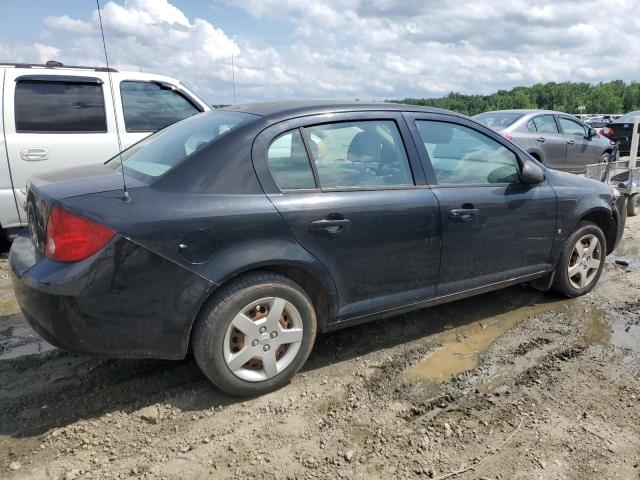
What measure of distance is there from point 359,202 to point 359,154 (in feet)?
1.27

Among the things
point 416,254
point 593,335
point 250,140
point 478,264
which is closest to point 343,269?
point 416,254

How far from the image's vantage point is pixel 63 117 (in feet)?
17.3

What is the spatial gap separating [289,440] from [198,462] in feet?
1.50

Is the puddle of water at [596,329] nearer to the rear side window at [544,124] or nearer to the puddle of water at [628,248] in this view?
the puddle of water at [628,248]

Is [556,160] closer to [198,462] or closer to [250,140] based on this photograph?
[250,140]

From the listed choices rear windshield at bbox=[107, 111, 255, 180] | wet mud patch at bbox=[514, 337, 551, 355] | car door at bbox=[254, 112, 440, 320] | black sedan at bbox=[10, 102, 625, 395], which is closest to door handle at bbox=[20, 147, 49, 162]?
rear windshield at bbox=[107, 111, 255, 180]

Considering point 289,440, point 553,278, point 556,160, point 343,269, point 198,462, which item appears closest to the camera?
point 198,462

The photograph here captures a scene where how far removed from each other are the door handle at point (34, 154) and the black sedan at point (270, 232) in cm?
220

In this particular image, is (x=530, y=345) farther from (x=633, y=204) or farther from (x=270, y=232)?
(x=633, y=204)

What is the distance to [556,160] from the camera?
1058 centimetres

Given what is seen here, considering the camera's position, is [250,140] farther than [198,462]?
Yes

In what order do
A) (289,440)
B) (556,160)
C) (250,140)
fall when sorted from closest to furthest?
(289,440) → (250,140) → (556,160)

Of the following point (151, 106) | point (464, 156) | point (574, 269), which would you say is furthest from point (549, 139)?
point (151, 106)

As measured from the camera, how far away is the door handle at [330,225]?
294 centimetres
